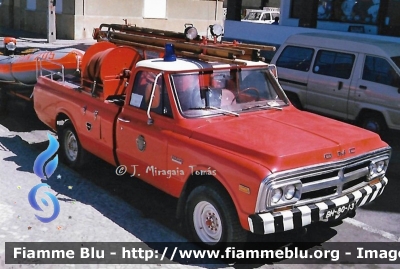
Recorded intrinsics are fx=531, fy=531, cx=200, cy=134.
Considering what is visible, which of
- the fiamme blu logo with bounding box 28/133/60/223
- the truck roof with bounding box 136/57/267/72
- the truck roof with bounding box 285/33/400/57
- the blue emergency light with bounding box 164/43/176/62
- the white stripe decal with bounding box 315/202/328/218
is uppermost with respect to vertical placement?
the truck roof with bounding box 285/33/400/57

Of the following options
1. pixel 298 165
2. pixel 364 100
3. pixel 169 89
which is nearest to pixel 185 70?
pixel 169 89

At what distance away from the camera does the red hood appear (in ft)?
16.9

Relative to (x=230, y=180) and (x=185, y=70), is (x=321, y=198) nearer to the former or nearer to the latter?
(x=230, y=180)

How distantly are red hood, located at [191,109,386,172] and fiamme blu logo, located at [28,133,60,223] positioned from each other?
1.89 metres

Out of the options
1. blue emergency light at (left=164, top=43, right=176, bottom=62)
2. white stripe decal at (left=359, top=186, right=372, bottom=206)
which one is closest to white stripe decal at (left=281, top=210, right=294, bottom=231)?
white stripe decal at (left=359, top=186, right=372, bottom=206)

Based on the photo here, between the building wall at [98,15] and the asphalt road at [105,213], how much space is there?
18233mm

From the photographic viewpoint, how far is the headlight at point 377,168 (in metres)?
5.86

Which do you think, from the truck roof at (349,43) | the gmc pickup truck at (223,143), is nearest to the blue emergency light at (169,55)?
the gmc pickup truck at (223,143)

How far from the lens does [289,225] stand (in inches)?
199

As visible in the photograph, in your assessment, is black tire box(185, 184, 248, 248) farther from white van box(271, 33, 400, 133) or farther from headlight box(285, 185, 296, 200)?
white van box(271, 33, 400, 133)

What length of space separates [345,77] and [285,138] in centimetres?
575

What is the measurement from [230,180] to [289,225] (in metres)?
0.70

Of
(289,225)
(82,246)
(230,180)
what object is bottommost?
(82,246)

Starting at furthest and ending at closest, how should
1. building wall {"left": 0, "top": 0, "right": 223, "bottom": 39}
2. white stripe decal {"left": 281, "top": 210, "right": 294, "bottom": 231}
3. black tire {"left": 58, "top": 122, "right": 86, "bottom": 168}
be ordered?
building wall {"left": 0, "top": 0, "right": 223, "bottom": 39} → black tire {"left": 58, "top": 122, "right": 86, "bottom": 168} → white stripe decal {"left": 281, "top": 210, "right": 294, "bottom": 231}
